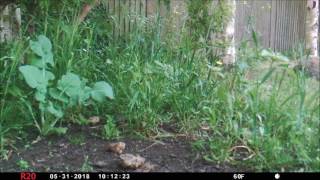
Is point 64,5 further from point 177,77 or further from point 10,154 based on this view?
point 10,154

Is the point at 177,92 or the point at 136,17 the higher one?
the point at 136,17

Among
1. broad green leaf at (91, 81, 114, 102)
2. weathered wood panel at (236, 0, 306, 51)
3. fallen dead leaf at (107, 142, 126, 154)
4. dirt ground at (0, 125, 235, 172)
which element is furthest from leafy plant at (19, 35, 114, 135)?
Answer: weathered wood panel at (236, 0, 306, 51)

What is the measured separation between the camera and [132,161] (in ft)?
13.5

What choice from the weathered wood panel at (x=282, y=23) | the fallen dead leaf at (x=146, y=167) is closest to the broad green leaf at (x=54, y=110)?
the fallen dead leaf at (x=146, y=167)

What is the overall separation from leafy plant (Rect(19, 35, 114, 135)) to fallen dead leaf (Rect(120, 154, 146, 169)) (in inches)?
23.5

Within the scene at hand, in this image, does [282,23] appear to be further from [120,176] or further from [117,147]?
[120,176]

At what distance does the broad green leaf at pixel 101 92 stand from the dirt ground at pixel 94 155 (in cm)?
31

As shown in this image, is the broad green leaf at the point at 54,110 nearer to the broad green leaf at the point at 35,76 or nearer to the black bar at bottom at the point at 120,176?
the broad green leaf at the point at 35,76

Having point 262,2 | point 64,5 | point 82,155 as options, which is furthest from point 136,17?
point 262,2

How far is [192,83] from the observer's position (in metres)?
4.98

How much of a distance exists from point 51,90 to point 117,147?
67cm

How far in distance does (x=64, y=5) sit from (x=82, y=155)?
1.65 m

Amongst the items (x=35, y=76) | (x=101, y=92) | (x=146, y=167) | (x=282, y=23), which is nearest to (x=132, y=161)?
(x=146, y=167)

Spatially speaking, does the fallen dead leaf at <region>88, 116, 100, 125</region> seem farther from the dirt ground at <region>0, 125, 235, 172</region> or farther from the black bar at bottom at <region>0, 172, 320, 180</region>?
the black bar at bottom at <region>0, 172, 320, 180</region>
